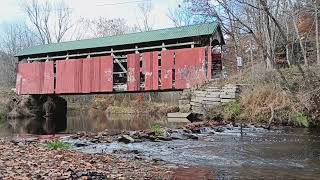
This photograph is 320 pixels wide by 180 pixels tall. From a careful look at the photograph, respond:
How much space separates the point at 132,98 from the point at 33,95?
1175 centimetres

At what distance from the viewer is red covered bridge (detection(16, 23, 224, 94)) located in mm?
20625

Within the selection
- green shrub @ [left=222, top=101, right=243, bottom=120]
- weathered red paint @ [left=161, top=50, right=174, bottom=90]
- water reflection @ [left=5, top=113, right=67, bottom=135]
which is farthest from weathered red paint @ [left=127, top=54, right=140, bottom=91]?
green shrub @ [left=222, top=101, right=243, bottom=120]

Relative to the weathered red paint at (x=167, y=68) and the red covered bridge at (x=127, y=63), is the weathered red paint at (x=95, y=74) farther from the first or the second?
the weathered red paint at (x=167, y=68)

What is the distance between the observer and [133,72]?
2214 centimetres

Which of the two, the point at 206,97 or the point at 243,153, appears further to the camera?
the point at 206,97

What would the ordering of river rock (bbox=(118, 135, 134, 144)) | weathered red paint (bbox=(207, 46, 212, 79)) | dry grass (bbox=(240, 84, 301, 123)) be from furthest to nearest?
weathered red paint (bbox=(207, 46, 212, 79)) < dry grass (bbox=(240, 84, 301, 123)) < river rock (bbox=(118, 135, 134, 144))

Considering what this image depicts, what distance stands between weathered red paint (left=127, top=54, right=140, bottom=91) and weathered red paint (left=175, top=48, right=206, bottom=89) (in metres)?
2.37

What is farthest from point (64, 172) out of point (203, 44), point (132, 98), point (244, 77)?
point (132, 98)

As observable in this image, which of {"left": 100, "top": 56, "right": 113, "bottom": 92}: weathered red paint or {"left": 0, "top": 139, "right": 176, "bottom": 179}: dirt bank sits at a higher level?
{"left": 100, "top": 56, "right": 113, "bottom": 92}: weathered red paint

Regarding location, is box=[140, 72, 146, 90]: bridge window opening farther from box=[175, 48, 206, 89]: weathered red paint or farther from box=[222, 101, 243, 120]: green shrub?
box=[222, 101, 243, 120]: green shrub

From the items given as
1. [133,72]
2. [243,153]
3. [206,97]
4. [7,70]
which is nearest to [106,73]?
[133,72]

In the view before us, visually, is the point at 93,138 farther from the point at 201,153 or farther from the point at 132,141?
the point at 201,153

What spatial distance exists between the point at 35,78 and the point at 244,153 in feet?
67.8

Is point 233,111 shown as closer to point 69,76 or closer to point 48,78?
point 69,76
